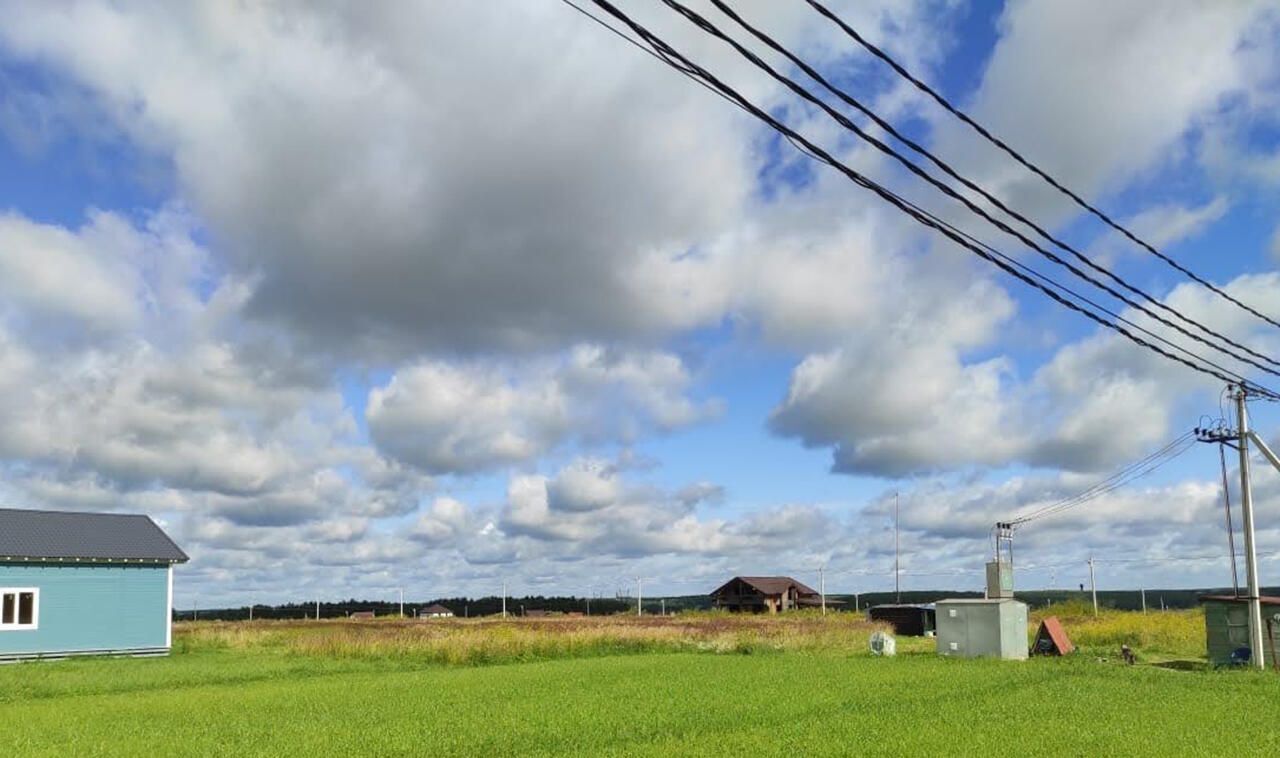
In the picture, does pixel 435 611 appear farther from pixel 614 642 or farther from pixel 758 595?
pixel 614 642

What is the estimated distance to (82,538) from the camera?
40469 mm

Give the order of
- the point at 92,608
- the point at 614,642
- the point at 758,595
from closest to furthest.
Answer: the point at 92,608
the point at 614,642
the point at 758,595

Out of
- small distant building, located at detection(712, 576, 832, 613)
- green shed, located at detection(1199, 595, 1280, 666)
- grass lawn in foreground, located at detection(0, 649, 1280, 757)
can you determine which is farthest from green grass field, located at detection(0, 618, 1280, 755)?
small distant building, located at detection(712, 576, 832, 613)

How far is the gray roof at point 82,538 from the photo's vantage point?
38.2 metres

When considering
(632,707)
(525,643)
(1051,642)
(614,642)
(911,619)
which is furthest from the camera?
(911,619)

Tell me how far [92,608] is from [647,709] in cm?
2700

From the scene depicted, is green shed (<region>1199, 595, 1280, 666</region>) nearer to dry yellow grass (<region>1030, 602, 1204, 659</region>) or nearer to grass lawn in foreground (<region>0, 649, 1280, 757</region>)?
grass lawn in foreground (<region>0, 649, 1280, 757</region>)

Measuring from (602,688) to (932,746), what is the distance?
1096cm

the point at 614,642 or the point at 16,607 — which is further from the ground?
the point at 16,607

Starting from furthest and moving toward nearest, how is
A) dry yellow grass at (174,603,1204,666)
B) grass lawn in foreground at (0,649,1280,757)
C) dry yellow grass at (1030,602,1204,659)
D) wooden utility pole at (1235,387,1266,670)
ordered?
dry yellow grass at (1030,602,1204,659) → dry yellow grass at (174,603,1204,666) → wooden utility pole at (1235,387,1266,670) → grass lawn in foreground at (0,649,1280,757)

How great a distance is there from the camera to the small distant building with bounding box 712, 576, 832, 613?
102000 mm

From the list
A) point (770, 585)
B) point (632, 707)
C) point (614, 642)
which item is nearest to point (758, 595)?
point (770, 585)

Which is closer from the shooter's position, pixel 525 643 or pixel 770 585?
pixel 525 643

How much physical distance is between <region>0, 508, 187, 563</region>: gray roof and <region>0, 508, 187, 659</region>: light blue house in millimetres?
37
